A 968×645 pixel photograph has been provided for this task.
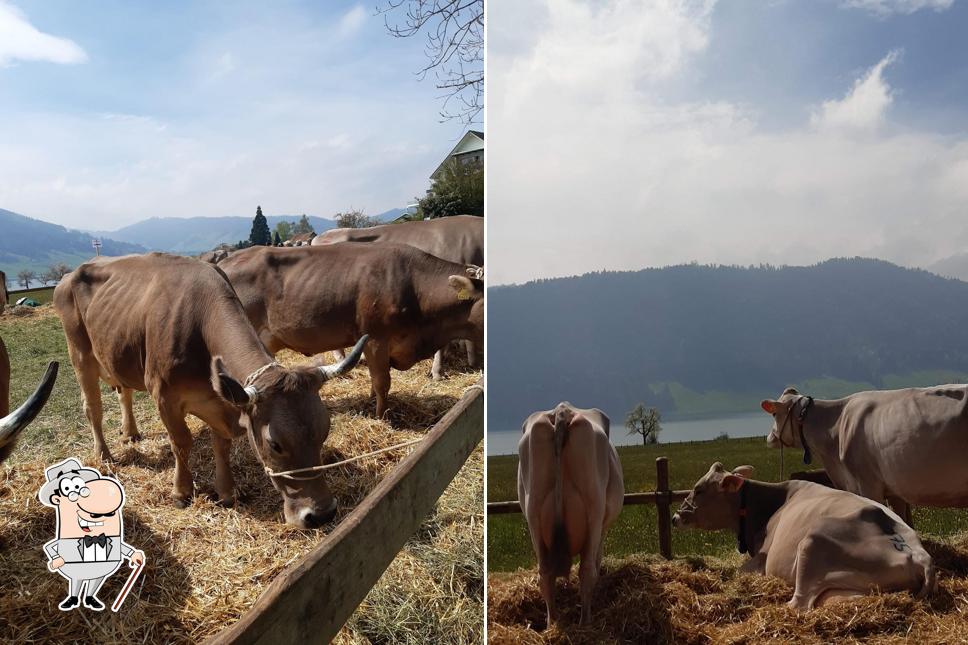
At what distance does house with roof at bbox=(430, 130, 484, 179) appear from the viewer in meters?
3.58

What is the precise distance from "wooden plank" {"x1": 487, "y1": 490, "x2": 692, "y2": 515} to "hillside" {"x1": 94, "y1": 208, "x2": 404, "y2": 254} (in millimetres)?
1548

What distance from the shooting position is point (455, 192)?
5.02 m

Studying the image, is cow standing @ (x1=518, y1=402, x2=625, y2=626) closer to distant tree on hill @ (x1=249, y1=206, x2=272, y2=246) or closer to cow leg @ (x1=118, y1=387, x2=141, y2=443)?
distant tree on hill @ (x1=249, y1=206, x2=272, y2=246)

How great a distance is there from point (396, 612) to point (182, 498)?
865mm

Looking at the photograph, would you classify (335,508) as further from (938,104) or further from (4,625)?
(938,104)

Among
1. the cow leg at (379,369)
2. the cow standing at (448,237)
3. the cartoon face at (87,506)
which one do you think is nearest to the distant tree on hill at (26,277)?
the cartoon face at (87,506)

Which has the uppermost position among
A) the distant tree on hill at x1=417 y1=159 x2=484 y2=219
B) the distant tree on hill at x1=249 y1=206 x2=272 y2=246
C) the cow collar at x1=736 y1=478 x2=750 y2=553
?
the distant tree on hill at x1=417 y1=159 x2=484 y2=219

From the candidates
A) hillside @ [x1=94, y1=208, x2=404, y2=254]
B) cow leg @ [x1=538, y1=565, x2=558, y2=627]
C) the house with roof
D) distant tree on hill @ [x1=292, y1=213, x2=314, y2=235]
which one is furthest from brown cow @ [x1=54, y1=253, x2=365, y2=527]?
the house with roof

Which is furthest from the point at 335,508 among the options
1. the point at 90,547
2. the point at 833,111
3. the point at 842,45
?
the point at 842,45

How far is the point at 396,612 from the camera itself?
2.48 metres

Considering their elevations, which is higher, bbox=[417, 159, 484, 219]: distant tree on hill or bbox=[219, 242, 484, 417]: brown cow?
bbox=[417, 159, 484, 219]: distant tree on hill

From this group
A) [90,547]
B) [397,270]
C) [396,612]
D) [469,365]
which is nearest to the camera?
[90,547]

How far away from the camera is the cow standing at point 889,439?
3217 millimetres

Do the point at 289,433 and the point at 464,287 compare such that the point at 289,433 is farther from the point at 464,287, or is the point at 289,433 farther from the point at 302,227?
the point at 464,287
